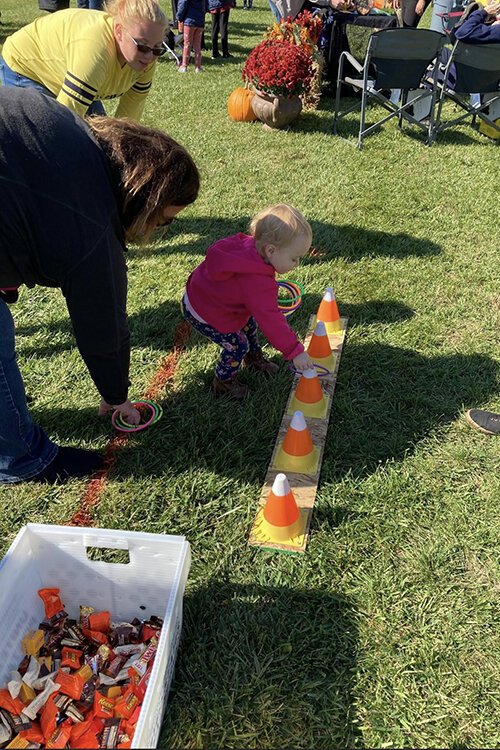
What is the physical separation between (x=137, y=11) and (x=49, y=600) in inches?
118

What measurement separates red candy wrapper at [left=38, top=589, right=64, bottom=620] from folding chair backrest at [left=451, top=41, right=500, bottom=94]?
288 inches

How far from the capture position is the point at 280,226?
2.74m

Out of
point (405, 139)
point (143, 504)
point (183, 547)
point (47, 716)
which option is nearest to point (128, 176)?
point (183, 547)

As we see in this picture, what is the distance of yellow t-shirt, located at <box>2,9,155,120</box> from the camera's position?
126 inches

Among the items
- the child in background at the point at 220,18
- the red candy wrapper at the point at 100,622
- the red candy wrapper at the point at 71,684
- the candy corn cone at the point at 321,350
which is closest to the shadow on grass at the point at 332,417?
the candy corn cone at the point at 321,350

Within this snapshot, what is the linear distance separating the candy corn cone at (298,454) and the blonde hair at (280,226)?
2.93 ft

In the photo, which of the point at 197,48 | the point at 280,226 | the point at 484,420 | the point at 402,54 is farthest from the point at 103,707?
the point at 197,48

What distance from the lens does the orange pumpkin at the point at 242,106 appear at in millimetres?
7750

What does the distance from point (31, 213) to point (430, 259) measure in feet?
12.3

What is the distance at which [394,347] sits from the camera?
383cm

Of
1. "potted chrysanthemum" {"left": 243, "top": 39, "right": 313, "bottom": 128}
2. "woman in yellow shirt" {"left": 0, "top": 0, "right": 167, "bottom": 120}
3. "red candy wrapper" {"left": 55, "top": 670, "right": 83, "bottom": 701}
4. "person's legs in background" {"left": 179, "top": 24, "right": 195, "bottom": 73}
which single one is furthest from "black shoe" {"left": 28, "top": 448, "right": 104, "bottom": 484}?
"person's legs in background" {"left": 179, "top": 24, "right": 195, "bottom": 73}

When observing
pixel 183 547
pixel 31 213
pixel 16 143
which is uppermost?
pixel 16 143

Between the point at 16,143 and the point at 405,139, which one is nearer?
the point at 16,143

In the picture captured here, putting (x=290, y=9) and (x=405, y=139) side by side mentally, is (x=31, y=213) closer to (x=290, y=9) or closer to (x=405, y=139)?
(x=405, y=139)
